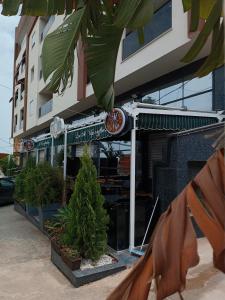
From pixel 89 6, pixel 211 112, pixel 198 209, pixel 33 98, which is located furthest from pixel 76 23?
pixel 33 98

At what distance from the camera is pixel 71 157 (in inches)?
708

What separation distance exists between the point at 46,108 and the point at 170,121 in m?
17.0

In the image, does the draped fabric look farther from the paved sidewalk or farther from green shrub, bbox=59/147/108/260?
green shrub, bbox=59/147/108/260

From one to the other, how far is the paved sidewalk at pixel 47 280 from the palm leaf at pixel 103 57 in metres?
2.29

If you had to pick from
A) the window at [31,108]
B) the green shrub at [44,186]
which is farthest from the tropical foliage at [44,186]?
the window at [31,108]

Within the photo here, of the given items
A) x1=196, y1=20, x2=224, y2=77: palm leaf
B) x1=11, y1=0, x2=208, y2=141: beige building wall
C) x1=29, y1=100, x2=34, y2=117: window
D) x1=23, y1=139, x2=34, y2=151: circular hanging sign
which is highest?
x1=29, y1=100, x2=34, y2=117: window

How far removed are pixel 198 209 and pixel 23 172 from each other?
→ 1371 centimetres

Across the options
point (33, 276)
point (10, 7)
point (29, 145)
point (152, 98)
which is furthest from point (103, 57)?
point (29, 145)

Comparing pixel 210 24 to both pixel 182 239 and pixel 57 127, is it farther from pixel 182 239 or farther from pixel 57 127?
pixel 57 127

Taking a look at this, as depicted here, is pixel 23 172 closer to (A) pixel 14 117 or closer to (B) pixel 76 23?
(B) pixel 76 23

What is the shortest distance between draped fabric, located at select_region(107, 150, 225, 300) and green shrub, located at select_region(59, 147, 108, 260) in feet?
19.3

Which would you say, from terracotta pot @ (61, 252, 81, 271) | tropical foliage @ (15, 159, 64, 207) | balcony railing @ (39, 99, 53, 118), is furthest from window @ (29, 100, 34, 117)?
terracotta pot @ (61, 252, 81, 271)

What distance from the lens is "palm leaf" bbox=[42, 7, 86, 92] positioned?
254 cm

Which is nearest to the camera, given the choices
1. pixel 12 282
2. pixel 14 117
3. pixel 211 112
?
pixel 12 282
